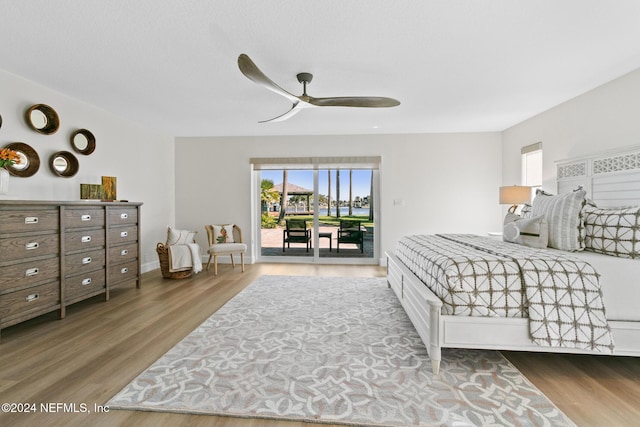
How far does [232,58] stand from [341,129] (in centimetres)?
279

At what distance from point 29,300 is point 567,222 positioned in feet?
15.4

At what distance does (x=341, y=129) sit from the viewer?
17.1 feet

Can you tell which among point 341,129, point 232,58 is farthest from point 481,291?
point 341,129

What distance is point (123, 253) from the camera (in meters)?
3.80

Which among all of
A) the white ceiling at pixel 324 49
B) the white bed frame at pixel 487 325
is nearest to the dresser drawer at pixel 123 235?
the white ceiling at pixel 324 49

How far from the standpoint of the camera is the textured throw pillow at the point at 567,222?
8.31ft

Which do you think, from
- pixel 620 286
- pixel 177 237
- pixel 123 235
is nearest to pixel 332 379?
pixel 620 286

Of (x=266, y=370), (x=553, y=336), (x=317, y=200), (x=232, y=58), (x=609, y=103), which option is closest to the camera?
(x=553, y=336)

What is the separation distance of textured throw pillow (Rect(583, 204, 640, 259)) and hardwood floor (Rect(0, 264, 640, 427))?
2.57ft

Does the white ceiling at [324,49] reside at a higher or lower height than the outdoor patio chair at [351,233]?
higher

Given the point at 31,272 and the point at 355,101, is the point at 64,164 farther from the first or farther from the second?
the point at 355,101

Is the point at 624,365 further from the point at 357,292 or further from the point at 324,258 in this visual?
the point at 324,258

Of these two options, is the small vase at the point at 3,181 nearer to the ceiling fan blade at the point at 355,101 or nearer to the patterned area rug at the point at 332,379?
the patterned area rug at the point at 332,379

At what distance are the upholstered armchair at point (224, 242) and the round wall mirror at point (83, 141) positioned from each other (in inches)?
78.5
